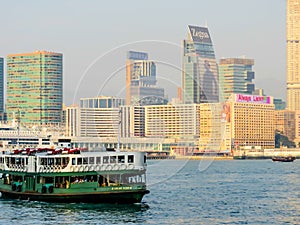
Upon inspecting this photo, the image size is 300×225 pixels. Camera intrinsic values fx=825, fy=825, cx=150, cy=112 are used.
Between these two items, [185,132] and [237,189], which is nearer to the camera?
[237,189]

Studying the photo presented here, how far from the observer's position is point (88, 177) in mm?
73812

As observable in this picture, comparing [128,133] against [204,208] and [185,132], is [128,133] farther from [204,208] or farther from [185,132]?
[204,208]

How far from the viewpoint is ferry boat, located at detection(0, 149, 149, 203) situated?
239 feet

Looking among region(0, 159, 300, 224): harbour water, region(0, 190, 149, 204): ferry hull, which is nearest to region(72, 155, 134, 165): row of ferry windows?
region(0, 190, 149, 204): ferry hull

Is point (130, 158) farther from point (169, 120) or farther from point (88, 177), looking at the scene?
point (169, 120)

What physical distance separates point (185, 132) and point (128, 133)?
70.8 feet

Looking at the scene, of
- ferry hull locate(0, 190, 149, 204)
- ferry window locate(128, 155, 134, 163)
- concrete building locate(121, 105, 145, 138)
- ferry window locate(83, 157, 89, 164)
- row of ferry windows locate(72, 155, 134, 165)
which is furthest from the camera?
concrete building locate(121, 105, 145, 138)

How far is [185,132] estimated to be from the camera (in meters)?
155

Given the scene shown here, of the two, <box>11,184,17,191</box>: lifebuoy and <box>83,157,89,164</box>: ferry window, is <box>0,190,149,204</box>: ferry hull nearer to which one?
<box>83,157,89,164</box>: ferry window

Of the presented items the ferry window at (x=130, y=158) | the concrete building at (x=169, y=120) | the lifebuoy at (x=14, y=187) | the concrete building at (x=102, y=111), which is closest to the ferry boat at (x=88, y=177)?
the ferry window at (x=130, y=158)

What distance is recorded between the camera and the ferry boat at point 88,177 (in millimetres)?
72875

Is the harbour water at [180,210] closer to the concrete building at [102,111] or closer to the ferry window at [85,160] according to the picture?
the ferry window at [85,160]

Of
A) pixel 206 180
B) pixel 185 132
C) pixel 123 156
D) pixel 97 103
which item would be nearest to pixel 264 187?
pixel 206 180

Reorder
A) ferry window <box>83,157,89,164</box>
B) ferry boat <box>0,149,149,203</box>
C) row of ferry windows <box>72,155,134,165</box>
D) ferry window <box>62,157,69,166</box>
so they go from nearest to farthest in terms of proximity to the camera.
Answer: ferry boat <box>0,149,149,203</box> → row of ferry windows <box>72,155,134,165</box> → ferry window <box>83,157,89,164</box> → ferry window <box>62,157,69,166</box>
